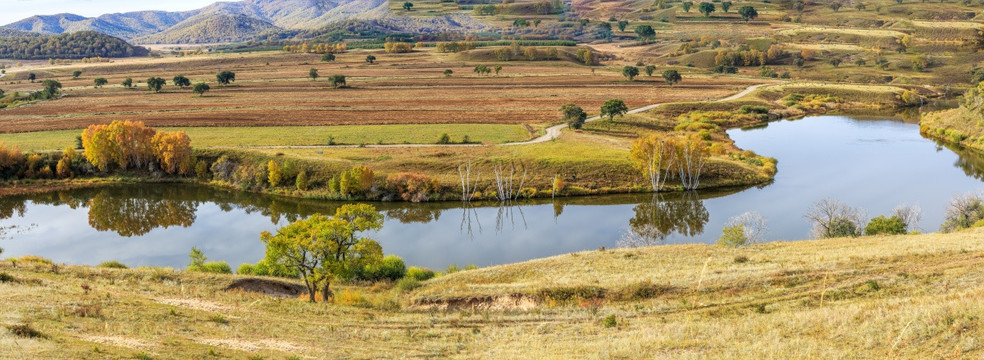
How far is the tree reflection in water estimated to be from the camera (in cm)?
4981

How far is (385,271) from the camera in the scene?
3738cm

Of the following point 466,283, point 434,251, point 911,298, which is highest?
point 911,298

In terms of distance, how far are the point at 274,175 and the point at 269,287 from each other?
111 feet

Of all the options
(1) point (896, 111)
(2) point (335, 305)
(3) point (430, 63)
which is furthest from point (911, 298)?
(3) point (430, 63)

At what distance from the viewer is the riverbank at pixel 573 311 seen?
17062 millimetres

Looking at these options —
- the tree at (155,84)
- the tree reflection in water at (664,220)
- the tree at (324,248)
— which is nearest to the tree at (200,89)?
the tree at (155,84)

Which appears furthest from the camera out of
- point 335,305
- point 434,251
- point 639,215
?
point 639,215

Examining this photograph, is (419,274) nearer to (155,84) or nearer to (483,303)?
(483,303)

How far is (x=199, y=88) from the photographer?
118562mm

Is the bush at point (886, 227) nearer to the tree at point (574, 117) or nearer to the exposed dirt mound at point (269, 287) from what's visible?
the exposed dirt mound at point (269, 287)

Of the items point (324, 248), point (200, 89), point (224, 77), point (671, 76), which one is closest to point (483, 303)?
point (324, 248)

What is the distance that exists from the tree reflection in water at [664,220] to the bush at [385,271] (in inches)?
678

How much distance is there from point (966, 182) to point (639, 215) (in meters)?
35.2

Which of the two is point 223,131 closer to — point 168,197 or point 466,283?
point 168,197
